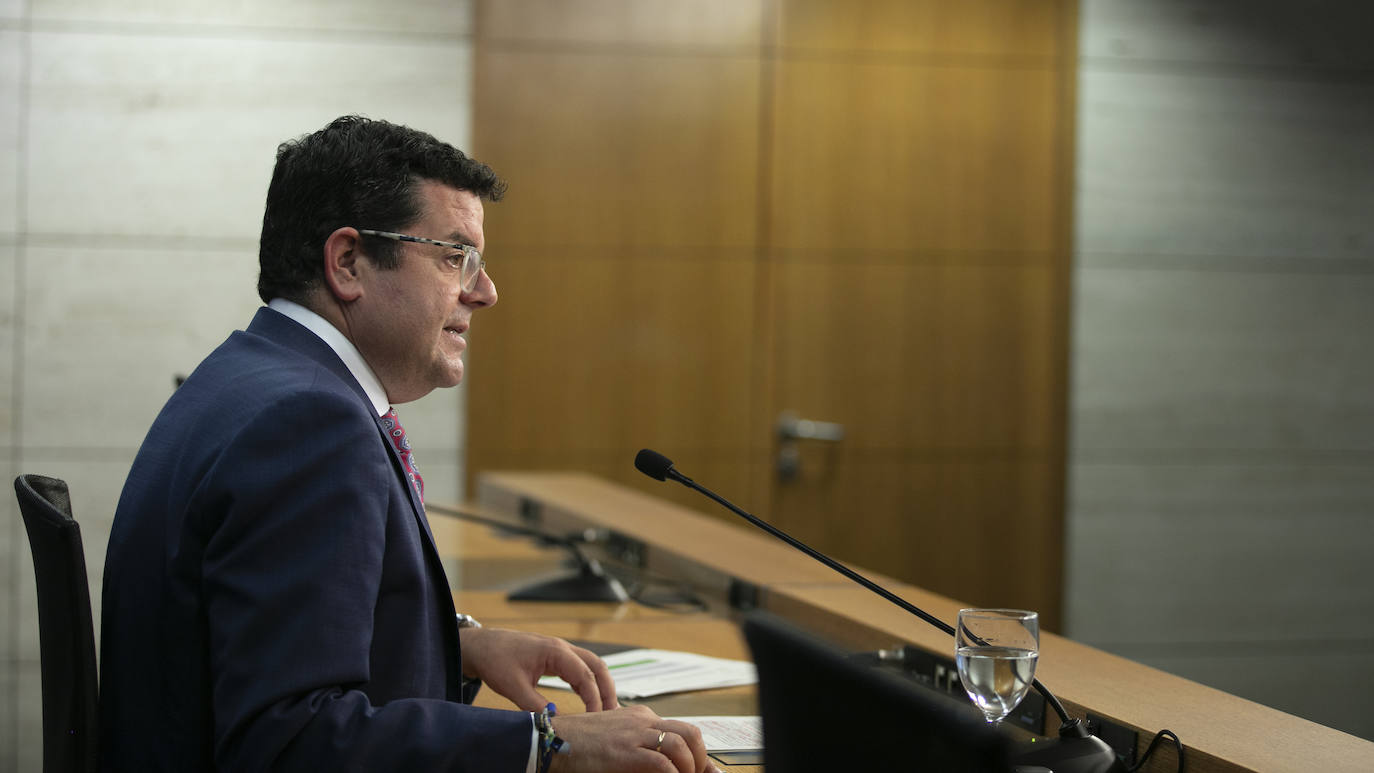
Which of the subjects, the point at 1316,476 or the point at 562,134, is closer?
the point at 562,134

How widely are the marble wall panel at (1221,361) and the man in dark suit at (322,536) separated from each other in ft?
13.0

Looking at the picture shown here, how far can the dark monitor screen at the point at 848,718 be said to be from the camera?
80cm

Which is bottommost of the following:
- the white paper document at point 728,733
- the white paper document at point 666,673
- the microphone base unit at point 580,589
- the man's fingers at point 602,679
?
the microphone base unit at point 580,589

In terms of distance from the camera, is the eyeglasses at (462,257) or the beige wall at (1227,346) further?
the beige wall at (1227,346)

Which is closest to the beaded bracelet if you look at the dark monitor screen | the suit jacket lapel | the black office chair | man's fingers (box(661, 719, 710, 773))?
man's fingers (box(661, 719, 710, 773))

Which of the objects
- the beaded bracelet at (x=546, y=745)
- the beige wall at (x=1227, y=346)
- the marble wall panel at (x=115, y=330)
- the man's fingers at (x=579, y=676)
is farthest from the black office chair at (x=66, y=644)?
the beige wall at (x=1227, y=346)

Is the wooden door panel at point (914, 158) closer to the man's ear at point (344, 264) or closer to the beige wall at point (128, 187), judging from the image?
the beige wall at point (128, 187)

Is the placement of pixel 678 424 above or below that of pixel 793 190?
below

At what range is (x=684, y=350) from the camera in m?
4.99

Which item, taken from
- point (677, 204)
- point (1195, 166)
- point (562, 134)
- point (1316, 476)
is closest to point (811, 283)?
point (677, 204)

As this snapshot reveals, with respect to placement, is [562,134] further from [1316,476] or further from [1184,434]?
[1316,476]

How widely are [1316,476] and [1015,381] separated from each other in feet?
4.20

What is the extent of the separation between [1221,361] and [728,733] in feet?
13.3

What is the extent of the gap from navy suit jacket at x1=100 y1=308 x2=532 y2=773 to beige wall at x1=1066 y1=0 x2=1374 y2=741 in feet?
13.8
